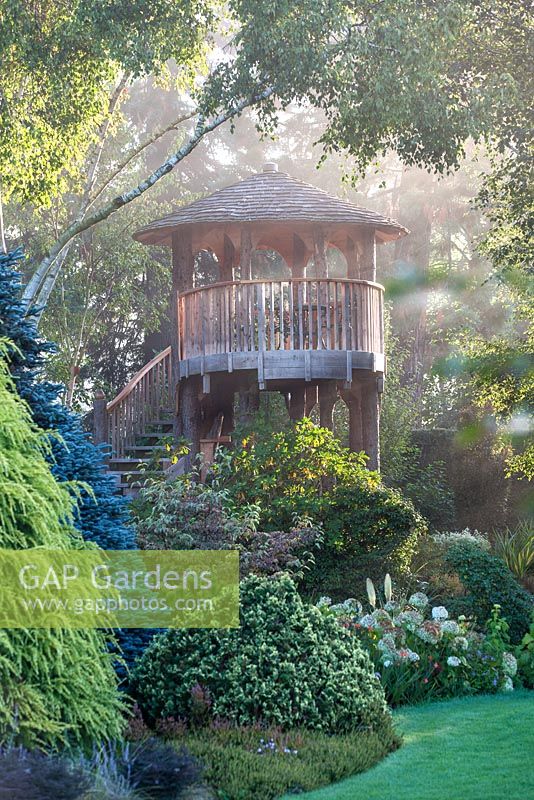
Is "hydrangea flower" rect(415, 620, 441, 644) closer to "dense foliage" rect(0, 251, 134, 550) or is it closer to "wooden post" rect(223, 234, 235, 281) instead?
"dense foliage" rect(0, 251, 134, 550)

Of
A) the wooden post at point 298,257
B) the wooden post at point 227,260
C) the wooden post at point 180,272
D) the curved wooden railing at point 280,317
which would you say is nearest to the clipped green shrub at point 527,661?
the curved wooden railing at point 280,317

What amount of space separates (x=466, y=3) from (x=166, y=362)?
28.5 feet

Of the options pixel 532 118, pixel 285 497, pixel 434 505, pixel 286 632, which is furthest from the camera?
pixel 434 505

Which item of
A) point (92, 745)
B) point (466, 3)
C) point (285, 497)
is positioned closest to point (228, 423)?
point (285, 497)

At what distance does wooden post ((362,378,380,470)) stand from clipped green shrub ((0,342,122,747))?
1161cm

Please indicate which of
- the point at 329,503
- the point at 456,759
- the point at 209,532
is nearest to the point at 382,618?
the point at 209,532

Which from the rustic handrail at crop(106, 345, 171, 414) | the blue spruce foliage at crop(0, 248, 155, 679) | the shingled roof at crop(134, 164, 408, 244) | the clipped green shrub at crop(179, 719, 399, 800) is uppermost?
the shingled roof at crop(134, 164, 408, 244)

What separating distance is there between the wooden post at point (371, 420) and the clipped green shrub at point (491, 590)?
5948 millimetres

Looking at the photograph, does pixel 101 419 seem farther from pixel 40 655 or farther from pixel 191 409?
pixel 40 655

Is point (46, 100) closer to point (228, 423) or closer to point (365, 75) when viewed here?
point (365, 75)

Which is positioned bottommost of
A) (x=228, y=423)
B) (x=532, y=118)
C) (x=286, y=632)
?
(x=286, y=632)

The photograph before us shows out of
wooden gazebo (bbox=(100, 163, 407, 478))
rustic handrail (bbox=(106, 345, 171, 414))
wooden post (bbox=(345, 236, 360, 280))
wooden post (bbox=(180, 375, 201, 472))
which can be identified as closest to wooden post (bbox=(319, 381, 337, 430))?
wooden gazebo (bbox=(100, 163, 407, 478))

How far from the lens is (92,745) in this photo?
6.48 meters

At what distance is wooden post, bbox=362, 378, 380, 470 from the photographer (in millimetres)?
17969
